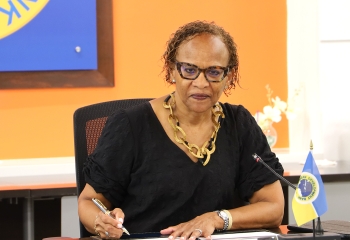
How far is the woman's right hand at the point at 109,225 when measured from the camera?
1854mm

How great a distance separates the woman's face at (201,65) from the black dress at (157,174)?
0.15 metres

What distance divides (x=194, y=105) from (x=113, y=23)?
5.37 ft

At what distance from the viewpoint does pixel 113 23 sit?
371 cm

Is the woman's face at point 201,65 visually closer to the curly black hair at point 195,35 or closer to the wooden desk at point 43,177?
the curly black hair at point 195,35

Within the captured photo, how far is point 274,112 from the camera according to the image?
3799mm

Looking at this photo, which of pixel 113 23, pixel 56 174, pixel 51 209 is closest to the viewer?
pixel 51 209

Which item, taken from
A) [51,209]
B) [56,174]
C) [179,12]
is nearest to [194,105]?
[51,209]

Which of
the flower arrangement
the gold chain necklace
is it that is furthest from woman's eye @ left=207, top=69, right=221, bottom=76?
the flower arrangement

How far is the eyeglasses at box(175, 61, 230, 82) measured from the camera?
7.06ft

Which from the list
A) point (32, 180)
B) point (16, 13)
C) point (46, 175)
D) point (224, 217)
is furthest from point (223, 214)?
point (16, 13)

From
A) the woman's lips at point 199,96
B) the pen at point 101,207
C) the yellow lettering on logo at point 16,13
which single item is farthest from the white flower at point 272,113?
the pen at point 101,207

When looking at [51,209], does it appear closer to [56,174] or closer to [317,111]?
[56,174]

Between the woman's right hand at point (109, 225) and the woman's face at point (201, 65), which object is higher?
the woman's face at point (201, 65)

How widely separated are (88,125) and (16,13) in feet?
4.30
